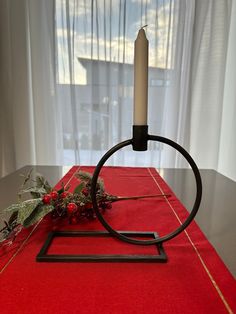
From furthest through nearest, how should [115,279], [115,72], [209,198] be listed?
[115,72], [209,198], [115,279]

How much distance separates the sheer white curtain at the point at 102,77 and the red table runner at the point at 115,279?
1.69m

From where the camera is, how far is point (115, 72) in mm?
2170

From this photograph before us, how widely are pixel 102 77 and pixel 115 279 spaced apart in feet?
6.44

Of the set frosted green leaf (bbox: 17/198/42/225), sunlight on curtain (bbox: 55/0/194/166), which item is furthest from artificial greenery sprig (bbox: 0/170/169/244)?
sunlight on curtain (bbox: 55/0/194/166)

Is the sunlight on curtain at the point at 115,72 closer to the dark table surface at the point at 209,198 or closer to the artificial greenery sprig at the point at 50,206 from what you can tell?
the dark table surface at the point at 209,198

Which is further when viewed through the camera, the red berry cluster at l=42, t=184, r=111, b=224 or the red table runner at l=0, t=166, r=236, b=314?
the red berry cluster at l=42, t=184, r=111, b=224

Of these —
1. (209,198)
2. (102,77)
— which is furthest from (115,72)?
(209,198)

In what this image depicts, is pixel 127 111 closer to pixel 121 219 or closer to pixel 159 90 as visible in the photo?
pixel 159 90

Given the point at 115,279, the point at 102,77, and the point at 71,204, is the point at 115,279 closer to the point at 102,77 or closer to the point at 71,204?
the point at 71,204

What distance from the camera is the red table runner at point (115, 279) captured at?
0.37 metres

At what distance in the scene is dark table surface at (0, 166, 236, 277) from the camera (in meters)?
0.57

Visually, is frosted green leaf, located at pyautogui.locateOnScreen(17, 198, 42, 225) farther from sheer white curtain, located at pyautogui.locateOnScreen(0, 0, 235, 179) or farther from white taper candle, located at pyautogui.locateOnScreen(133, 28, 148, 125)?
sheer white curtain, located at pyautogui.locateOnScreen(0, 0, 235, 179)

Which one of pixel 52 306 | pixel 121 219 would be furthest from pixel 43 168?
pixel 52 306

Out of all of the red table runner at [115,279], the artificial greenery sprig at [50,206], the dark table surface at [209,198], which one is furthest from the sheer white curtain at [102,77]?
the red table runner at [115,279]
